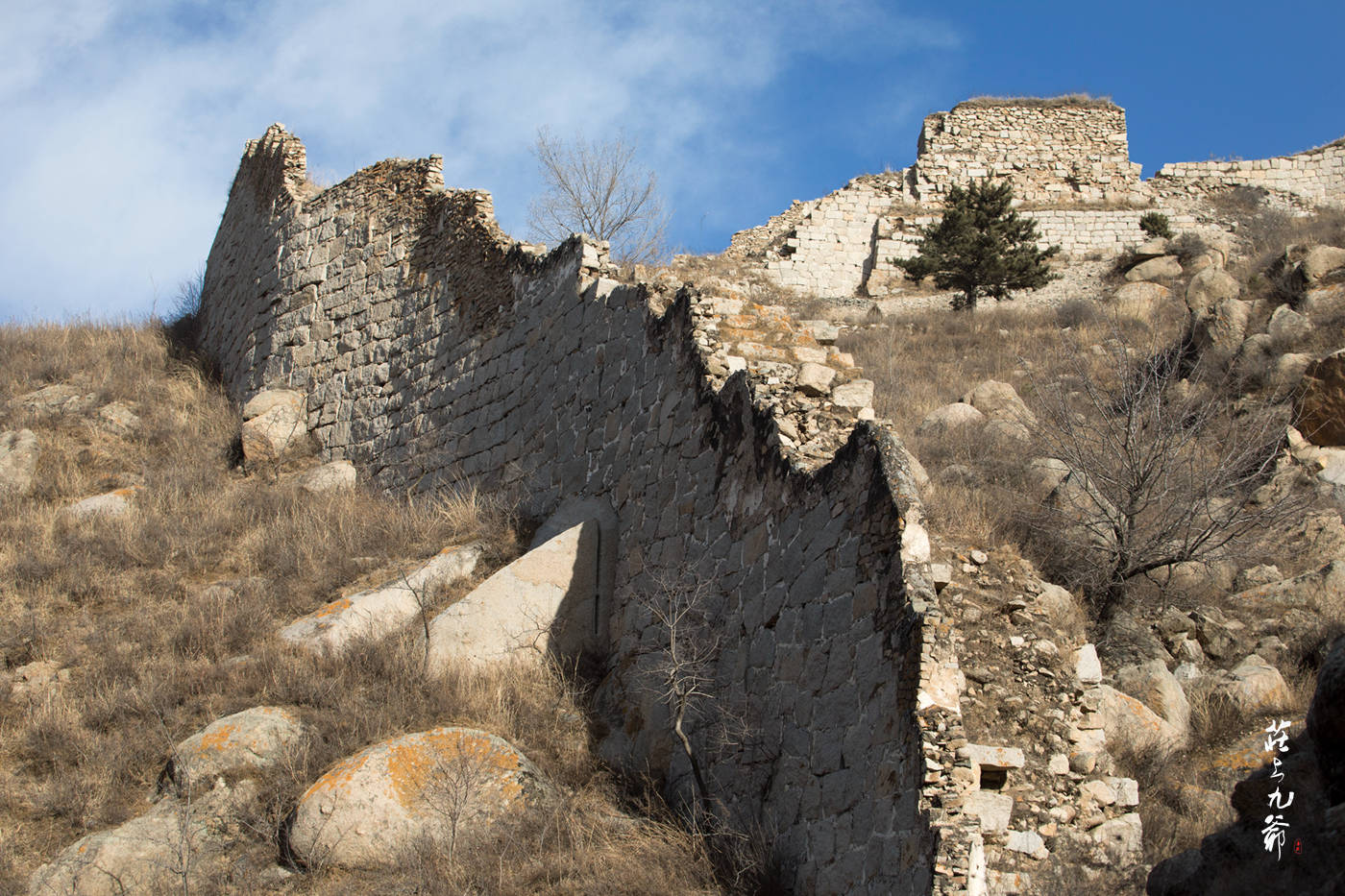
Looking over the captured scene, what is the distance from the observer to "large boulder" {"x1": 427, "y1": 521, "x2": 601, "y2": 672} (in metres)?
7.40

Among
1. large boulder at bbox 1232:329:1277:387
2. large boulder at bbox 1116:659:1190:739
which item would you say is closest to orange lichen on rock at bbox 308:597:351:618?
large boulder at bbox 1116:659:1190:739

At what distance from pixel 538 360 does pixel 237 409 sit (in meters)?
5.09

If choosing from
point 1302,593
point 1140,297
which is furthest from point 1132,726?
point 1140,297

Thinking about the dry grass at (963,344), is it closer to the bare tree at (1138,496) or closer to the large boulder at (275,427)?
the bare tree at (1138,496)

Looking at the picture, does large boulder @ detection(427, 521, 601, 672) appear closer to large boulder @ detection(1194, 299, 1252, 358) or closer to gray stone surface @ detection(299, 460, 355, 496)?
gray stone surface @ detection(299, 460, 355, 496)

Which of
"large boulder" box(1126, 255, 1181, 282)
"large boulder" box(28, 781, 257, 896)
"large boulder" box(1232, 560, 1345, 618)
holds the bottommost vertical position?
"large boulder" box(28, 781, 257, 896)

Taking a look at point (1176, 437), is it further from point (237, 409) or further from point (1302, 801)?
point (237, 409)

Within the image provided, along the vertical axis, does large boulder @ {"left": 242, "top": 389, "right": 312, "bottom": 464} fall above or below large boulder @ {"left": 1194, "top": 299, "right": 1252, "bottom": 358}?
below

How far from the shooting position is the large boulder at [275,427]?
1160 cm

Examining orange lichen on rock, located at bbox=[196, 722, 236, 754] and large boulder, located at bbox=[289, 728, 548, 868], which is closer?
large boulder, located at bbox=[289, 728, 548, 868]

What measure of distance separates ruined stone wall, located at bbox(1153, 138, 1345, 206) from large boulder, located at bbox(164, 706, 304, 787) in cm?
2339

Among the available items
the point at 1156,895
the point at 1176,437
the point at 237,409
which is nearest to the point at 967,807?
the point at 1156,895

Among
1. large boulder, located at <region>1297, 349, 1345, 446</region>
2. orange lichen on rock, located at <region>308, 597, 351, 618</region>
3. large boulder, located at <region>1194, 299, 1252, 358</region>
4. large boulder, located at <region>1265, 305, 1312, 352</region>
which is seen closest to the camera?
orange lichen on rock, located at <region>308, 597, 351, 618</region>

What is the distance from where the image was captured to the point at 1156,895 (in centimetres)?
389
